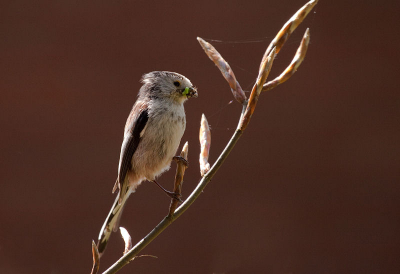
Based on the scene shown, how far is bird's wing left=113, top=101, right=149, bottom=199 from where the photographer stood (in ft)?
4.92

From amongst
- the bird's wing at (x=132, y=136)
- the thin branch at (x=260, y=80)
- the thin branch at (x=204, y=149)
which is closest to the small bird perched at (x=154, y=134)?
the bird's wing at (x=132, y=136)

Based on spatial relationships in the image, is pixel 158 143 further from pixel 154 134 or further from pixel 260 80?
pixel 260 80

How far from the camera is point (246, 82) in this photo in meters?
3.02

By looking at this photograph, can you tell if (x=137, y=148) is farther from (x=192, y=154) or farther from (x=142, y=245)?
(x=192, y=154)

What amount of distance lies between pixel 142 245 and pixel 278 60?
8.42 ft

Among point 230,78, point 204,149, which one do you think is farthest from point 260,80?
point 204,149

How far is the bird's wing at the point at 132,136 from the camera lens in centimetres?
150

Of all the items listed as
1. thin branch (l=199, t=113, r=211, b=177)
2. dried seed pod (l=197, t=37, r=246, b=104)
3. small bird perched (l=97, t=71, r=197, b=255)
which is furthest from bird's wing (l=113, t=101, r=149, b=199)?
dried seed pod (l=197, t=37, r=246, b=104)

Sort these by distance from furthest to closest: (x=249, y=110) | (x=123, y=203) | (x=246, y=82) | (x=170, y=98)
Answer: (x=246, y=82), (x=170, y=98), (x=123, y=203), (x=249, y=110)

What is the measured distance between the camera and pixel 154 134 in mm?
1582

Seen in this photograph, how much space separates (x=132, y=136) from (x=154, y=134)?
3.1 inches

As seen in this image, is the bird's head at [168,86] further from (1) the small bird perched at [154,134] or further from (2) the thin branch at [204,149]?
(2) the thin branch at [204,149]

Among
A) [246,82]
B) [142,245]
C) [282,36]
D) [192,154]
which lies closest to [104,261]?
[192,154]

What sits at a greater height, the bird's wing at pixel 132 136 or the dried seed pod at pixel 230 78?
the dried seed pod at pixel 230 78
